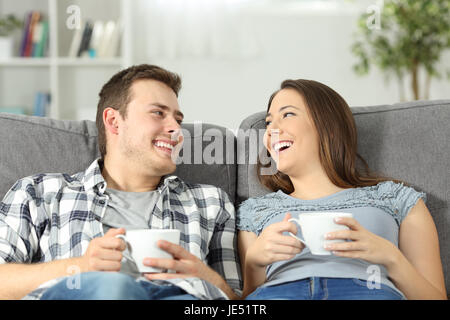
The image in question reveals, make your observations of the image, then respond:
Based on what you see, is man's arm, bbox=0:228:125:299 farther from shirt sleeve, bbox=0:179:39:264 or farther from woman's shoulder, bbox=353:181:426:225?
woman's shoulder, bbox=353:181:426:225

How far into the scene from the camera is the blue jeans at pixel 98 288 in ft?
3.11

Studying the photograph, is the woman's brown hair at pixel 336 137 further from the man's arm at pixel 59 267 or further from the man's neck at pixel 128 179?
the man's arm at pixel 59 267

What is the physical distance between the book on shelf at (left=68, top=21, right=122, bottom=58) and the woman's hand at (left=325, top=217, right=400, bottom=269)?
2575 mm

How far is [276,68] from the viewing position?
11.5ft

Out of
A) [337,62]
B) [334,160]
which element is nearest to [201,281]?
[334,160]

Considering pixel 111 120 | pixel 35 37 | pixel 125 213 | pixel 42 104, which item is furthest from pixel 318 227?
pixel 35 37

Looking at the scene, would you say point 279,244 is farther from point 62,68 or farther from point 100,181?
point 62,68

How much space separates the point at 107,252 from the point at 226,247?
19.0 inches

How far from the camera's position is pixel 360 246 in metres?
1.13

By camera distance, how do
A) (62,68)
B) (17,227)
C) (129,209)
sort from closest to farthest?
(17,227) → (129,209) → (62,68)

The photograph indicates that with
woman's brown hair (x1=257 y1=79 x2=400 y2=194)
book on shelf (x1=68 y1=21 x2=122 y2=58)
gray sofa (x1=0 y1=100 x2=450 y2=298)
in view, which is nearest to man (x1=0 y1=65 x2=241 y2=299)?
gray sofa (x1=0 y1=100 x2=450 y2=298)

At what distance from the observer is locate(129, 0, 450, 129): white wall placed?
11.4ft

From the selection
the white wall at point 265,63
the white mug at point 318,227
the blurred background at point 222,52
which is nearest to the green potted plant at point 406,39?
the blurred background at point 222,52
